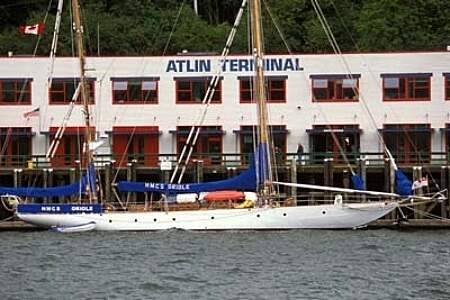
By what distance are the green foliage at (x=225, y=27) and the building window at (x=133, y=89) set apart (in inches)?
750

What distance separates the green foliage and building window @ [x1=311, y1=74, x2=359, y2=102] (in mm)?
20189

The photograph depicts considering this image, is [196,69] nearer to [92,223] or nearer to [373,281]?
[92,223]

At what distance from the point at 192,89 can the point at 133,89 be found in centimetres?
379

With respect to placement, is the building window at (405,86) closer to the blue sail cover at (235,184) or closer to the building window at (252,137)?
the building window at (252,137)

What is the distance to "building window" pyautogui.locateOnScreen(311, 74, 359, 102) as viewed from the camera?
276 ft

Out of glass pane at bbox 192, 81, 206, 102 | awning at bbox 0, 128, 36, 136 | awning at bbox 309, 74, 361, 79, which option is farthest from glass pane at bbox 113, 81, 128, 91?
awning at bbox 309, 74, 361, 79

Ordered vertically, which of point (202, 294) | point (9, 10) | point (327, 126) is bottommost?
point (202, 294)

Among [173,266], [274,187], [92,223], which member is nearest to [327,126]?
[274,187]

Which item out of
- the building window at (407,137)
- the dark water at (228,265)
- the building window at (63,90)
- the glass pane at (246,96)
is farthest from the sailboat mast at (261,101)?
the building window at (63,90)

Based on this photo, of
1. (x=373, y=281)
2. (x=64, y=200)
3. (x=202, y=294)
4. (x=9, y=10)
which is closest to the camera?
(x=202, y=294)

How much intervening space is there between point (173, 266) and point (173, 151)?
1331 inches

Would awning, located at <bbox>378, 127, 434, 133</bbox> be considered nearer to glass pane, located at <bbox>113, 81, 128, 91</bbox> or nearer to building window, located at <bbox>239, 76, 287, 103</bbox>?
building window, located at <bbox>239, 76, 287, 103</bbox>

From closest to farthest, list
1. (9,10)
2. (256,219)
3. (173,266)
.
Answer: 1. (173,266)
2. (256,219)
3. (9,10)

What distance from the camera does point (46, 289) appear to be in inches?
1742
